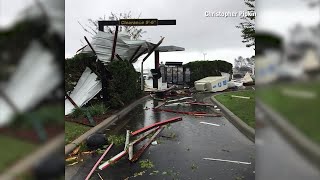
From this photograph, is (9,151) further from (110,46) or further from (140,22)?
(110,46)

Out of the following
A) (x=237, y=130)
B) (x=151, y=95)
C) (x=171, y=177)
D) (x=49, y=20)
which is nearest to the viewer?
(x=49, y=20)

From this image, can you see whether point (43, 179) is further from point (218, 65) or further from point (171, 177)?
point (218, 65)

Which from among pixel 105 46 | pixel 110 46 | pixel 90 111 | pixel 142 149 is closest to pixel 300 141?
pixel 142 149

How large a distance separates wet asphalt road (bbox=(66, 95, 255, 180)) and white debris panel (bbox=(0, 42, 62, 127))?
2.43m

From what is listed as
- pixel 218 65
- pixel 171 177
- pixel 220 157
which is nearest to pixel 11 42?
pixel 171 177

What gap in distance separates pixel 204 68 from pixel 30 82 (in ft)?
85.0

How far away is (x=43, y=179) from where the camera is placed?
31.3 inches

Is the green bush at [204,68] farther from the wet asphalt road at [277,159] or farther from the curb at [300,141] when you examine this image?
the curb at [300,141]

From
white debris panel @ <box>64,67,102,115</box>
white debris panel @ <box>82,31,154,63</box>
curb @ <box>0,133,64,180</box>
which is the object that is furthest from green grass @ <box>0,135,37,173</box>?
white debris panel @ <box>82,31,154,63</box>

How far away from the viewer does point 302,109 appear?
0.78 meters

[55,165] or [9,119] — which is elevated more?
[9,119]

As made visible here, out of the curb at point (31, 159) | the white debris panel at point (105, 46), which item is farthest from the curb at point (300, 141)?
the white debris panel at point (105, 46)

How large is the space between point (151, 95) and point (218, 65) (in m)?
10.2

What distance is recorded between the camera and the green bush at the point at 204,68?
2592cm
